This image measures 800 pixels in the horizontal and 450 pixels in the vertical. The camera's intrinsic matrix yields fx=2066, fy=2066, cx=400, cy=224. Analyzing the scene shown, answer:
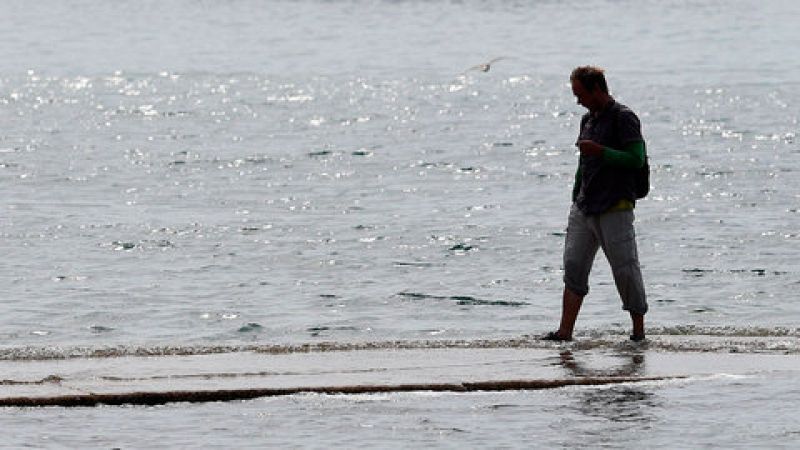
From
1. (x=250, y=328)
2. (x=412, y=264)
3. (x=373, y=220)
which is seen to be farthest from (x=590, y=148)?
(x=373, y=220)

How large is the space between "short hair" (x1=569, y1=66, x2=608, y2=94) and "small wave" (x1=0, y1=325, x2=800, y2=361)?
5.49ft

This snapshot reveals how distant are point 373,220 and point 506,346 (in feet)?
42.0

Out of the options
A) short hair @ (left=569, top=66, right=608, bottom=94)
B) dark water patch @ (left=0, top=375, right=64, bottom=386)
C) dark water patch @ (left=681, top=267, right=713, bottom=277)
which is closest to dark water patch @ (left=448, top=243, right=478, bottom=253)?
dark water patch @ (left=681, top=267, right=713, bottom=277)

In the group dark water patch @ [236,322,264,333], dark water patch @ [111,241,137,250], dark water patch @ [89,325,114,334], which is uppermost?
dark water patch @ [111,241,137,250]

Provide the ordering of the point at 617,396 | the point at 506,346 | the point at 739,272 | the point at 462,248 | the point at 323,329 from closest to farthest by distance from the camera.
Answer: the point at 617,396 → the point at 506,346 → the point at 323,329 → the point at 739,272 → the point at 462,248

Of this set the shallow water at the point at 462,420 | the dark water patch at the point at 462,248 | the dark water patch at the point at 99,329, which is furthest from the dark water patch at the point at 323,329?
the dark water patch at the point at 462,248

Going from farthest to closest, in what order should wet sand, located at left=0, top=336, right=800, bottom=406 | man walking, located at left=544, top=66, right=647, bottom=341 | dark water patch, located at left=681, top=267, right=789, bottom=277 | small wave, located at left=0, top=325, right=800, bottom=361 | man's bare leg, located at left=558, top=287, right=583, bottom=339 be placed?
dark water patch, located at left=681, top=267, right=789, bottom=277 → man's bare leg, located at left=558, top=287, right=583, bottom=339 → small wave, located at left=0, top=325, right=800, bottom=361 → man walking, located at left=544, top=66, right=647, bottom=341 → wet sand, located at left=0, top=336, right=800, bottom=406

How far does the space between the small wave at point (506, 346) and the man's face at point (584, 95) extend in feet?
5.12

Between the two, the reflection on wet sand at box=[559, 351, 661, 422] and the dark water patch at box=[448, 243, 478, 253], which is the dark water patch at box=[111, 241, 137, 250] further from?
the reflection on wet sand at box=[559, 351, 661, 422]

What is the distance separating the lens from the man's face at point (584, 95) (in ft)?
40.9

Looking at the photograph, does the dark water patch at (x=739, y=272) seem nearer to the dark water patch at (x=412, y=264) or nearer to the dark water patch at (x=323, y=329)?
the dark water patch at (x=412, y=264)

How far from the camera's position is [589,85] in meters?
12.5

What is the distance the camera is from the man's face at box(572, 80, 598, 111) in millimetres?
12469

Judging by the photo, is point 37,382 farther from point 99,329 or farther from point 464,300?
point 464,300
